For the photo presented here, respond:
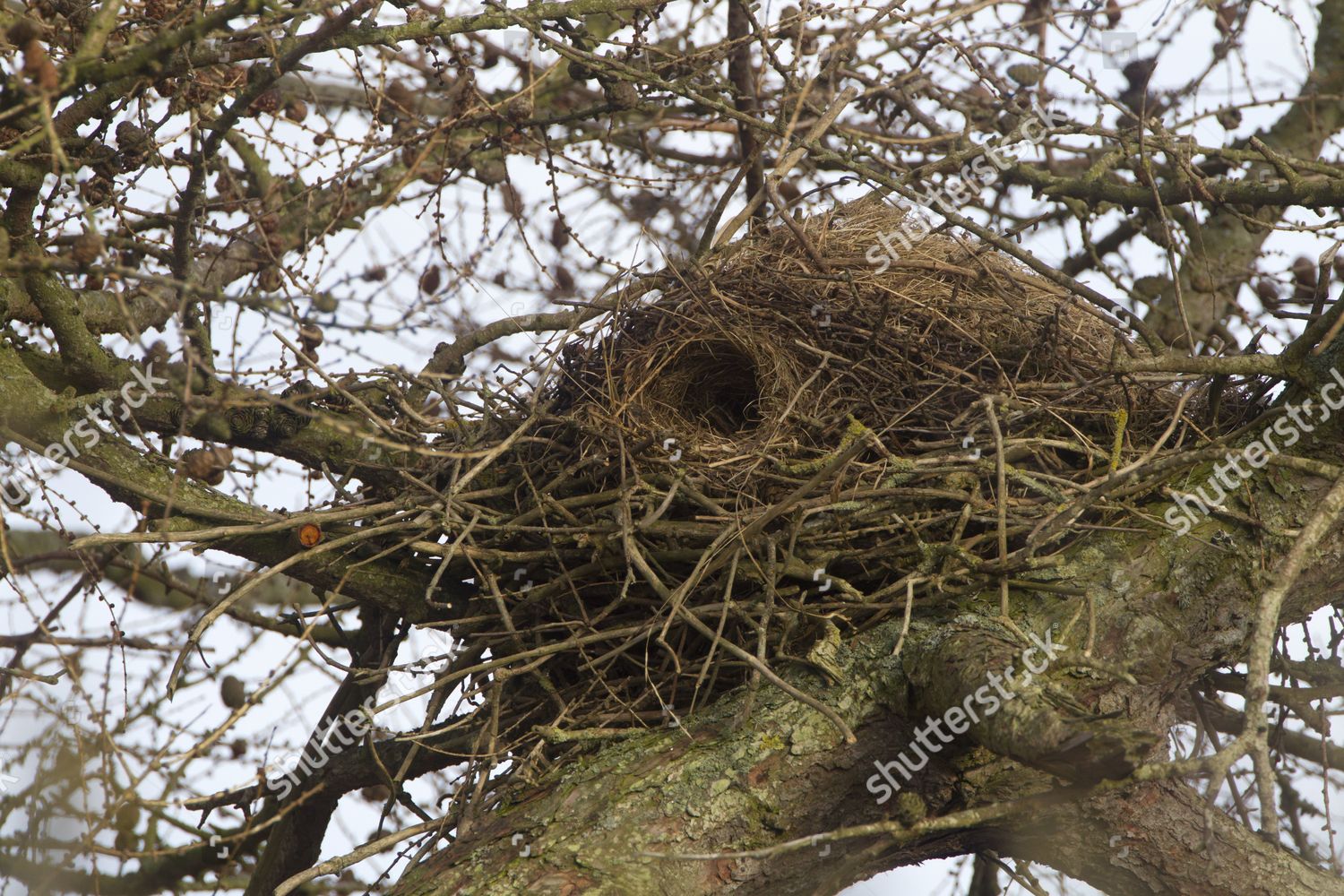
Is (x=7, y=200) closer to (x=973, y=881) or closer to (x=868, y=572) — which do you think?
(x=868, y=572)

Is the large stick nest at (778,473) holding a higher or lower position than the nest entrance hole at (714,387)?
lower

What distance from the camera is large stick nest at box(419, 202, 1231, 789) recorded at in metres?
2.24

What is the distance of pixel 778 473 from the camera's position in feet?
7.98

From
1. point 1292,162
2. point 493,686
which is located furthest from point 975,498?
point 1292,162

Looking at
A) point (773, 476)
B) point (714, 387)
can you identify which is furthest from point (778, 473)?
point (714, 387)

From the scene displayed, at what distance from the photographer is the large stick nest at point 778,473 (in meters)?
2.24

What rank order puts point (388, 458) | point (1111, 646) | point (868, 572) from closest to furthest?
point (1111, 646) → point (868, 572) → point (388, 458)

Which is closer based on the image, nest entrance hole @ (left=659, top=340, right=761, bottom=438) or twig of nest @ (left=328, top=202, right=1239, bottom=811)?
twig of nest @ (left=328, top=202, right=1239, bottom=811)

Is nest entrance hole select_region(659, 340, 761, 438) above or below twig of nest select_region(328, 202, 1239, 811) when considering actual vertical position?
above

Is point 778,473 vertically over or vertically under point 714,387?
under

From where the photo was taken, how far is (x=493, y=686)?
235 centimetres

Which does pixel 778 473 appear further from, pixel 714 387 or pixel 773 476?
pixel 714 387

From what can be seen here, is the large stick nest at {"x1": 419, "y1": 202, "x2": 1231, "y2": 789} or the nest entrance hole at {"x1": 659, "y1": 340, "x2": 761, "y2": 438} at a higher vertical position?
the nest entrance hole at {"x1": 659, "y1": 340, "x2": 761, "y2": 438}

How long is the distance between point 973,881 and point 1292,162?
8.19ft
